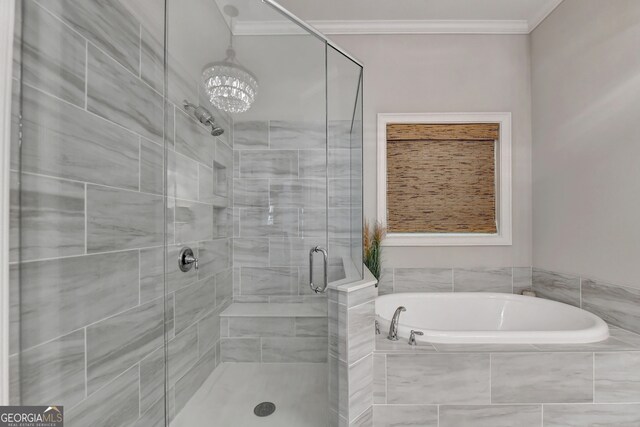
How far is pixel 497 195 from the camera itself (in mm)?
2420

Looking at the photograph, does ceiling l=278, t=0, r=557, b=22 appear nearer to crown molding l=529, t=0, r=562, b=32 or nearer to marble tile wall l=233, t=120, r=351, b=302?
crown molding l=529, t=0, r=562, b=32

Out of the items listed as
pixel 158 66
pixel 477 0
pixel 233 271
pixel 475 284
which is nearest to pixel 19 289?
pixel 233 271

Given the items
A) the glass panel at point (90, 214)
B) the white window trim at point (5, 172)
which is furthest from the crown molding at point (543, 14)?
the white window trim at point (5, 172)

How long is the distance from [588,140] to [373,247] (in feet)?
5.24

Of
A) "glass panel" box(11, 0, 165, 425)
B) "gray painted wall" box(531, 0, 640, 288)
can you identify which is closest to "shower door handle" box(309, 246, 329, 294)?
"glass panel" box(11, 0, 165, 425)

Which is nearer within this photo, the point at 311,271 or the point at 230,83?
the point at 230,83

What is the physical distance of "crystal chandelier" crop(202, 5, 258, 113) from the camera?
3.63ft

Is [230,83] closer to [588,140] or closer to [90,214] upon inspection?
[90,214]

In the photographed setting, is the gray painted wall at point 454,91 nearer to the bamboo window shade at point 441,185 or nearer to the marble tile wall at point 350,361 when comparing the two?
the bamboo window shade at point 441,185

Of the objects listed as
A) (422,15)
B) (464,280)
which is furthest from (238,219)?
(422,15)

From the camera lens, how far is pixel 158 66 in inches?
44.5

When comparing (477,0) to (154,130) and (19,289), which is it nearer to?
(154,130)

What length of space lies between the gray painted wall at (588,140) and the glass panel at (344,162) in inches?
59.4

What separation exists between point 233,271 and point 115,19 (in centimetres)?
105
